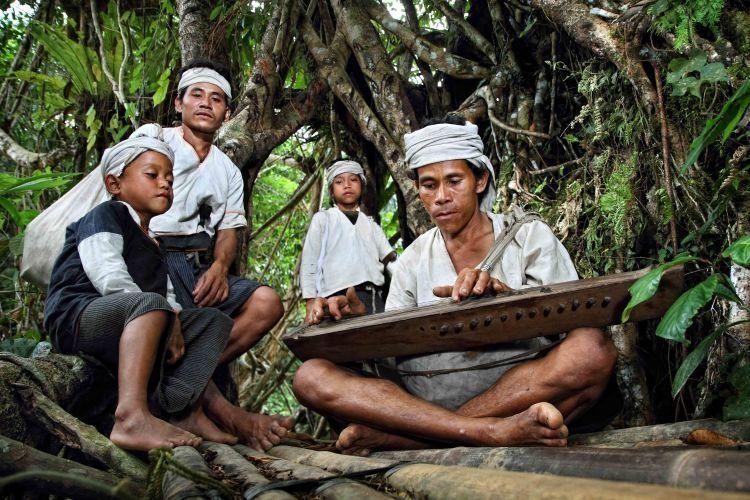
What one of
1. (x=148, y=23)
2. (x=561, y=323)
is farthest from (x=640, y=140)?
(x=148, y=23)

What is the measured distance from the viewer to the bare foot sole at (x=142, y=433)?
246 centimetres

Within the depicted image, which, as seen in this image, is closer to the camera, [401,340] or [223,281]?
[401,340]

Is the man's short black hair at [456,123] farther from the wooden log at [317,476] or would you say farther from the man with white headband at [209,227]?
the wooden log at [317,476]

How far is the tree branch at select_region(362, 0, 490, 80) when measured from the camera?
509 cm

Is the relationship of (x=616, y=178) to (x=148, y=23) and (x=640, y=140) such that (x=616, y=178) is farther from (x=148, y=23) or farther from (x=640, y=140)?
(x=148, y=23)

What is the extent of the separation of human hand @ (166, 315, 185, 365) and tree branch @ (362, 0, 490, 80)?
9.87 feet

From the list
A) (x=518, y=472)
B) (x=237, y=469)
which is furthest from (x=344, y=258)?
(x=518, y=472)

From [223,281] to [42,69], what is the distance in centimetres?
369

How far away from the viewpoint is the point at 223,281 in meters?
3.76

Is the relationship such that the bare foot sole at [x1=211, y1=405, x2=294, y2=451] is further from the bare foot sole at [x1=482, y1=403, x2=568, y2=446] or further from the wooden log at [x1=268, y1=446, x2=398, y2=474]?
the bare foot sole at [x1=482, y1=403, x2=568, y2=446]

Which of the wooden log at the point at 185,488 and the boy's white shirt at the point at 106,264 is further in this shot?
the boy's white shirt at the point at 106,264

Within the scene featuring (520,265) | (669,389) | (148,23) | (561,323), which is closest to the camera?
(561,323)

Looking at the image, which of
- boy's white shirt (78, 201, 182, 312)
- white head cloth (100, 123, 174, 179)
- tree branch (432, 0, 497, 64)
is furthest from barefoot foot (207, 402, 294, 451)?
tree branch (432, 0, 497, 64)

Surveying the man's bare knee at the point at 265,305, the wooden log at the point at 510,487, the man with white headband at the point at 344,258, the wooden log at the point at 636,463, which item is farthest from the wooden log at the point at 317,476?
the man with white headband at the point at 344,258
